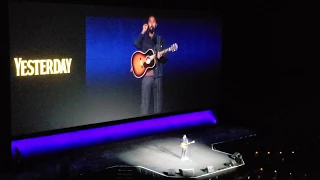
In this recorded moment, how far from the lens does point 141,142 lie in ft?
28.5

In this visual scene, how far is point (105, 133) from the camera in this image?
862 cm

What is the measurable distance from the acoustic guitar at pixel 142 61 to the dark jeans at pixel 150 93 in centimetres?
16

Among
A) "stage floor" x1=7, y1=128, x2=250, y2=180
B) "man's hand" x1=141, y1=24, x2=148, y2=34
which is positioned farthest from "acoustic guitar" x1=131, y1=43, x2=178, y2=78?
"stage floor" x1=7, y1=128, x2=250, y2=180

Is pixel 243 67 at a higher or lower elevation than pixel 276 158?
higher

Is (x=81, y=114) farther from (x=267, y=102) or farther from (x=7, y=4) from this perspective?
(x=267, y=102)

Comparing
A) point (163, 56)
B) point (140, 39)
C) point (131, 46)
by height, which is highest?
point (140, 39)

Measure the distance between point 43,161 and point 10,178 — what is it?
80 cm

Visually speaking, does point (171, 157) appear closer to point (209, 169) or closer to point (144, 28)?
point (209, 169)

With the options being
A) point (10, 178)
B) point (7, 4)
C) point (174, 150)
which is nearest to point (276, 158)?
point (174, 150)

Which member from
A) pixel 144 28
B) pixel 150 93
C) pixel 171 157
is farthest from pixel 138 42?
pixel 171 157

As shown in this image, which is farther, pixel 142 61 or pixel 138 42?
pixel 142 61

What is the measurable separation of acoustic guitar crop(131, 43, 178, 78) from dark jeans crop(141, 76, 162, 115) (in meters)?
0.16

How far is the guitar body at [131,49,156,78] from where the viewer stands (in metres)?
8.55

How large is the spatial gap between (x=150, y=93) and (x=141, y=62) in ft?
2.00
